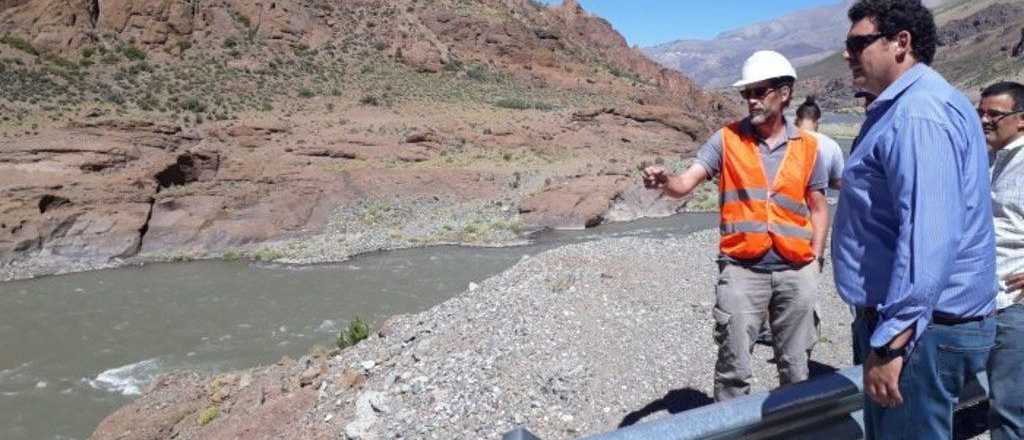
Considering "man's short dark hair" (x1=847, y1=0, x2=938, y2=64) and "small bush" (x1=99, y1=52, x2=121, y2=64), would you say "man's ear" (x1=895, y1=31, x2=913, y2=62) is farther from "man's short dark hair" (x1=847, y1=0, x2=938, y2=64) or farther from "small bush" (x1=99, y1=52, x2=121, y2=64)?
"small bush" (x1=99, y1=52, x2=121, y2=64)

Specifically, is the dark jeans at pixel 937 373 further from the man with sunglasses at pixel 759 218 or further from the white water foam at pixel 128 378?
the white water foam at pixel 128 378

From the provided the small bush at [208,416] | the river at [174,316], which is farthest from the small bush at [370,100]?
the small bush at [208,416]

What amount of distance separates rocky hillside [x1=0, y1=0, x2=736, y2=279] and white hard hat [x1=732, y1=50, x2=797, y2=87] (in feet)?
57.5

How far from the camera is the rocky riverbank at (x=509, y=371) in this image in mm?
5746

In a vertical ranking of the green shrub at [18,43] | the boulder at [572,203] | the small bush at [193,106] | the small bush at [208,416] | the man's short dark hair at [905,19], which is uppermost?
the green shrub at [18,43]

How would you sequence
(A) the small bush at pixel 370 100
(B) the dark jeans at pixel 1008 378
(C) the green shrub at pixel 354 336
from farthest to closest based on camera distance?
(A) the small bush at pixel 370 100
(C) the green shrub at pixel 354 336
(B) the dark jeans at pixel 1008 378

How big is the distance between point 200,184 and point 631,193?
1340cm

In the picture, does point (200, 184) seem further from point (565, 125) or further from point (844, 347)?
point (844, 347)

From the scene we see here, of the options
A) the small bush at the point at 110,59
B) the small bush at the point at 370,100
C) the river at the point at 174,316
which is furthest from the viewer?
the small bush at the point at 370,100

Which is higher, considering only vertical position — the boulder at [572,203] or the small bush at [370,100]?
the small bush at [370,100]

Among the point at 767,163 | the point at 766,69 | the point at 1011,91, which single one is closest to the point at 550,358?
the point at 767,163

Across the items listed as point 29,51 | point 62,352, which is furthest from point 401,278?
point 29,51

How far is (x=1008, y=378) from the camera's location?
273 centimetres

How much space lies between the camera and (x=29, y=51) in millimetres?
37125
